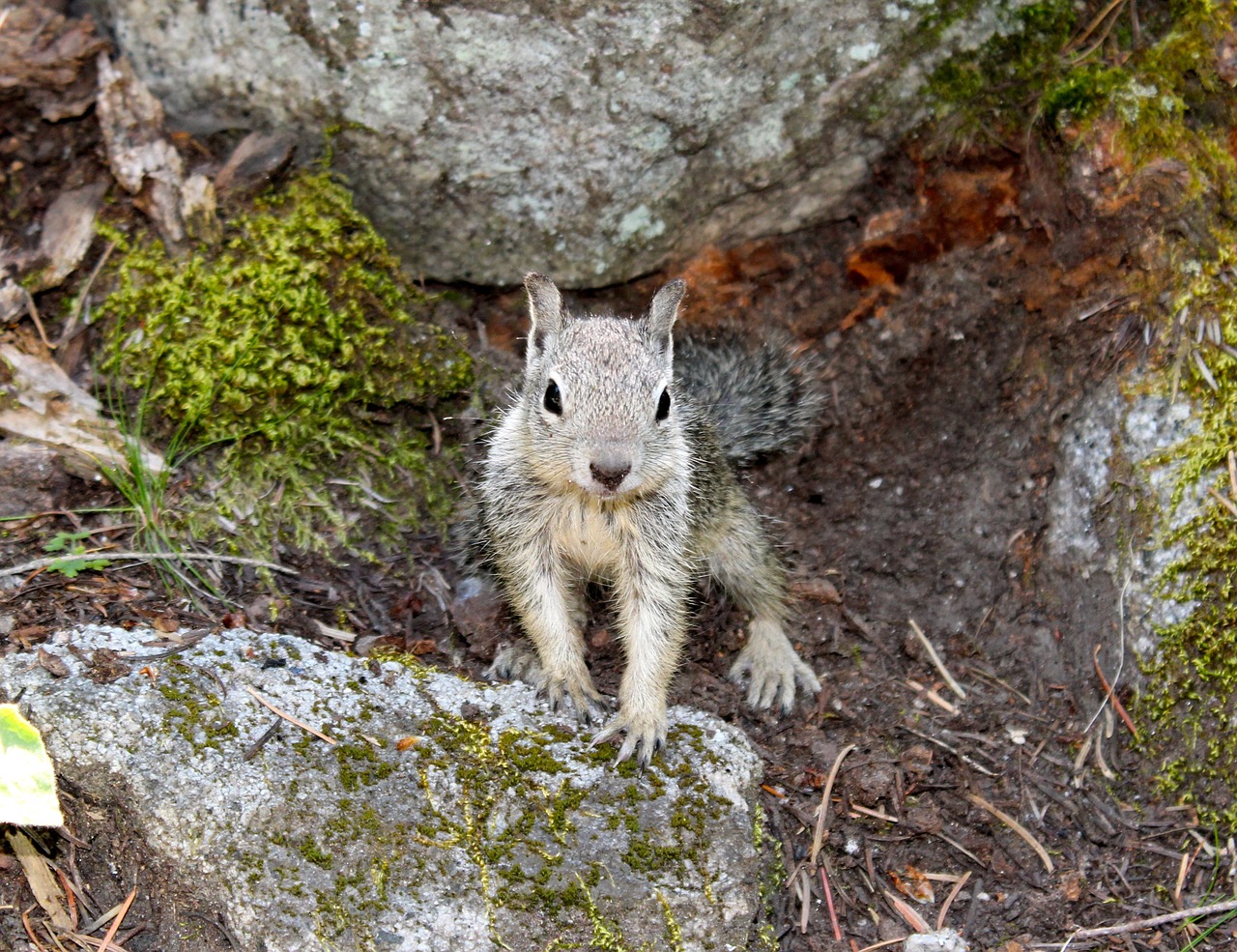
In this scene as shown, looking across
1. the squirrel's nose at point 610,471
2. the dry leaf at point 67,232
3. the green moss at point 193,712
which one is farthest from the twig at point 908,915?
the dry leaf at point 67,232

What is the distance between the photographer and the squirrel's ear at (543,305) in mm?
4277

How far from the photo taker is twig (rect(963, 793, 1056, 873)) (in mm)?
4266

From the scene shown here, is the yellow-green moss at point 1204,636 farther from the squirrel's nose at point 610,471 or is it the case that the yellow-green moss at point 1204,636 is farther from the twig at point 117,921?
the twig at point 117,921

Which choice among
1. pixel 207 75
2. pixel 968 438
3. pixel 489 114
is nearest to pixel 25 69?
pixel 207 75

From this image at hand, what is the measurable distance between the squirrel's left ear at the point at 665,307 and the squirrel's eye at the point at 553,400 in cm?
51

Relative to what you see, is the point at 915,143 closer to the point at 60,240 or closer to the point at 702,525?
the point at 702,525

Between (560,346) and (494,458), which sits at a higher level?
(560,346)

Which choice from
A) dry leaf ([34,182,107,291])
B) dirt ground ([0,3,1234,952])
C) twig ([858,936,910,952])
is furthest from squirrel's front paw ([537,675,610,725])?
dry leaf ([34,182,107,291])

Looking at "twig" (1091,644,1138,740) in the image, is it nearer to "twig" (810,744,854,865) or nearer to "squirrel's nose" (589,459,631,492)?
Result: "twig" (810,744,854,865)

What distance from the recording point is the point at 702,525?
188 inches

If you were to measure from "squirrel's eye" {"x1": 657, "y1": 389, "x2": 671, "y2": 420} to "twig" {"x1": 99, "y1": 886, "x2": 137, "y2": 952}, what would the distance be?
7.54 feet

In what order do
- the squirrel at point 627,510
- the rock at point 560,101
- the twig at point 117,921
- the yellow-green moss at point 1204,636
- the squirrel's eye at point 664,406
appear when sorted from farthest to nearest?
1. the rock at point 560,101
2. the yellow-green moss at point 1204,636
3. the squirrel's eye at point 664,406
4. the squirrel at point 627,510
5. the twig at point 117,921

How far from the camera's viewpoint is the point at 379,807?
3.73 meters

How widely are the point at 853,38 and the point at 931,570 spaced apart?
238 cm
